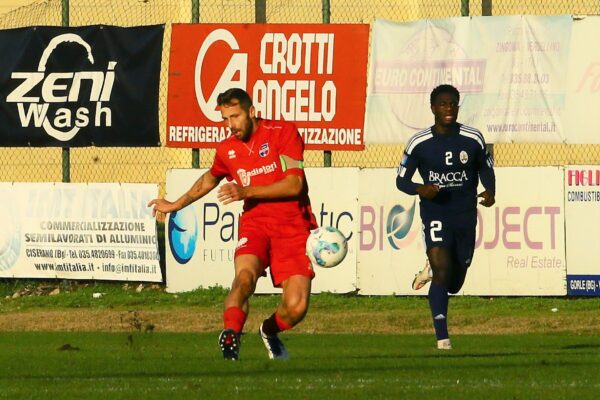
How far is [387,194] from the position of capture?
63.9 ft

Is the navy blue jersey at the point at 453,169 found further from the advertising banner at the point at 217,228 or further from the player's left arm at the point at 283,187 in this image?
the advertising banner at the point at 217,228

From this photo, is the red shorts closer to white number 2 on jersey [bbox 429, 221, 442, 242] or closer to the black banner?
white number 2 on jersey [bbox 429, 221, 442, 242]

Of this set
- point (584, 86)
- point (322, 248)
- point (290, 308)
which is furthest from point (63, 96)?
point (290, 308)

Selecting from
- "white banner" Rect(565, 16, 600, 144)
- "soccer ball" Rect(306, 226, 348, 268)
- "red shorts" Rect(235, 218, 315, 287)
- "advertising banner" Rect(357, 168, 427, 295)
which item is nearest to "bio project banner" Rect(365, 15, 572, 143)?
"white banner" Rect(565, 16, 600, 144)

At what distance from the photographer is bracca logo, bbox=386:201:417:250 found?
19.3 meters

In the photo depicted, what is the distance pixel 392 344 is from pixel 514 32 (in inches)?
249

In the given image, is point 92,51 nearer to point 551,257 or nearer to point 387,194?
point 387,194

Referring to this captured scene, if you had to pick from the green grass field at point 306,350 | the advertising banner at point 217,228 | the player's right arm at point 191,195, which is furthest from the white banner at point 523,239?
the player's right arm at point 191,195

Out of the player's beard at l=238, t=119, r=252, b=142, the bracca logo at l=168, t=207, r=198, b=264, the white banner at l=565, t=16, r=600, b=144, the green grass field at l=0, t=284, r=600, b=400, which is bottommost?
the green grass field at l=0, t=284, r=600, b=400

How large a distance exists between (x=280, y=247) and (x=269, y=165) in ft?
2.02

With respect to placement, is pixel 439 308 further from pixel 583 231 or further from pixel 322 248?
pixel 583 231

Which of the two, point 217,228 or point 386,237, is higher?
point 217,228

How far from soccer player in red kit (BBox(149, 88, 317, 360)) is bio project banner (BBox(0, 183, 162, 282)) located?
9024mm

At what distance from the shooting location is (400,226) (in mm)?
19375
